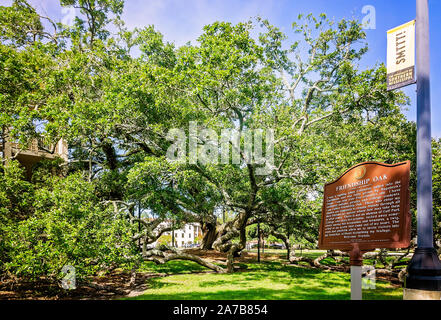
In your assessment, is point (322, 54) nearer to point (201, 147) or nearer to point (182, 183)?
point (201, 147)

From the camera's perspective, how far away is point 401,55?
19.9ft

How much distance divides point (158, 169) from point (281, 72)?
32.2 ft

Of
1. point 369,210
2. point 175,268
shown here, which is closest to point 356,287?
point 369,210

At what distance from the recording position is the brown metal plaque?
4848mm

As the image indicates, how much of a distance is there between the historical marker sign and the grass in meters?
6.75

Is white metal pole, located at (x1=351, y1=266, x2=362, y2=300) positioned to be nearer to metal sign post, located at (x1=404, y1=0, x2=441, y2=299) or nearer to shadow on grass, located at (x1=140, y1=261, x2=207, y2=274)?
metal sign post, located at (x1=404, y1=0, x2=441, y2=299)

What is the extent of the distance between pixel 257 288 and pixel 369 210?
6522 mm

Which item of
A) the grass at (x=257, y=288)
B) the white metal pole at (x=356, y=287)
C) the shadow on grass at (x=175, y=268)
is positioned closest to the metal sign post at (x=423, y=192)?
the white metal pole at (x=356, y=287)

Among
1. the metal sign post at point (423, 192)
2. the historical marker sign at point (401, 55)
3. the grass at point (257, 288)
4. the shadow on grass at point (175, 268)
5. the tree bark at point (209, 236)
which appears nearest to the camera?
the metal sign post at point (423, 192)

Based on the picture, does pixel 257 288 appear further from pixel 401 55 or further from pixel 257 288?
pixel 401 55

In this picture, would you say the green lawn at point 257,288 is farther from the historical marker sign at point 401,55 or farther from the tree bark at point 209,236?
the tree bark at point 209,236

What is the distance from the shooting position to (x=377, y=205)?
5156 mm

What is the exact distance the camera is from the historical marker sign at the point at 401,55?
19.3 feet

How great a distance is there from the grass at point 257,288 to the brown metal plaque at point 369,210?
4.24 metres
